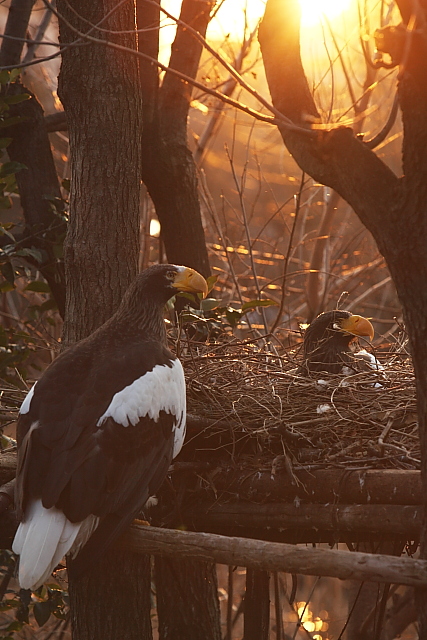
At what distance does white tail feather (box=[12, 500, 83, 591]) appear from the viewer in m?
2.74

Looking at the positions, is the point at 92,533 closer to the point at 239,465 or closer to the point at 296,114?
the point at 239,465

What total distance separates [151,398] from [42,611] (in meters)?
2.07

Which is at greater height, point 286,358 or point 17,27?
point 17,27

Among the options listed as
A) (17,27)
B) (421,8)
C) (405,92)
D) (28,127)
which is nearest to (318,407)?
(405,92)

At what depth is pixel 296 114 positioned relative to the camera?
2934 millimetres

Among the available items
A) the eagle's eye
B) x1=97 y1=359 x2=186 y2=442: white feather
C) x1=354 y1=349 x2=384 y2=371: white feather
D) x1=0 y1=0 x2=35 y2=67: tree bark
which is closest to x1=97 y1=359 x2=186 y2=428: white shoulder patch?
x1=97 y1=359 x2=186 y2=442: white feather

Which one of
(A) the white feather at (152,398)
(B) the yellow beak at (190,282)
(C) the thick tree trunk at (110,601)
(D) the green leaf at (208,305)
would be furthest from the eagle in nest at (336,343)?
(C) the thick tree trunk at (110,601)

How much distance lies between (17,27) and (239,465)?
375 centimetres

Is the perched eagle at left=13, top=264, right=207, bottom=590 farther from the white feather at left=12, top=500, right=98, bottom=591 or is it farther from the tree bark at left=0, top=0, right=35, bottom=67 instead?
the tree bark at left=0, top=0, right=35, bottom=67

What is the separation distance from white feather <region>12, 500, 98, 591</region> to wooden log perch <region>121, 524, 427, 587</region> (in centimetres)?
34

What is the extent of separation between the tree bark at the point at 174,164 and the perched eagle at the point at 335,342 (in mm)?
1098

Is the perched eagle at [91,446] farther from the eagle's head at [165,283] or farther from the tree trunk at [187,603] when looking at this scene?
the tree trunk at [187,603]

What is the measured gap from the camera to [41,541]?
278 cm

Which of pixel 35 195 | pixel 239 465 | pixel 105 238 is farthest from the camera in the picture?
pixel 35 195
